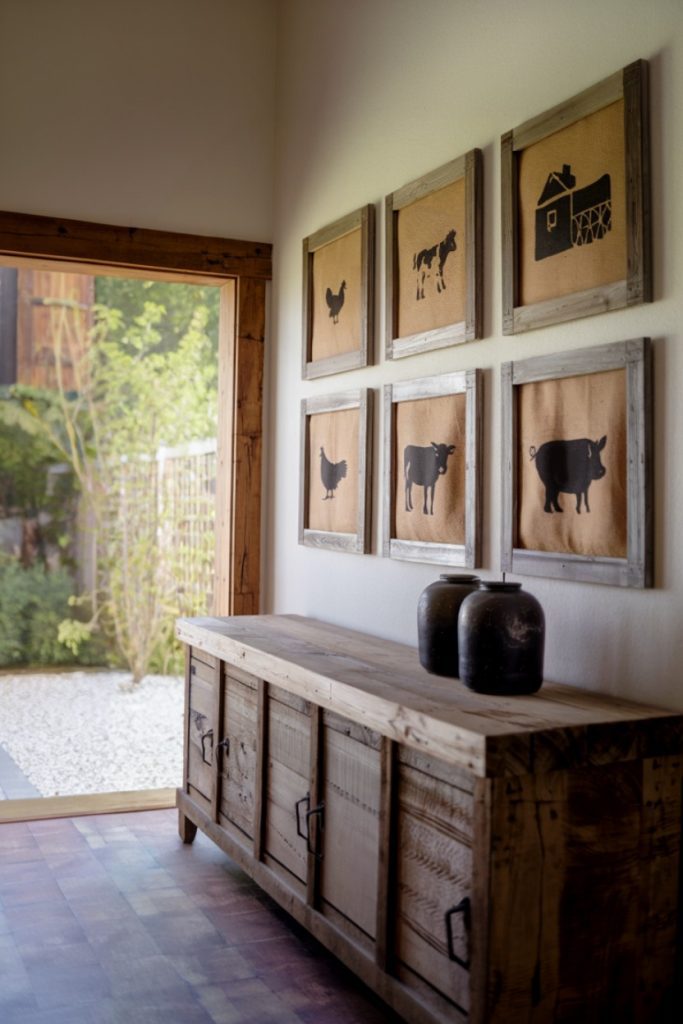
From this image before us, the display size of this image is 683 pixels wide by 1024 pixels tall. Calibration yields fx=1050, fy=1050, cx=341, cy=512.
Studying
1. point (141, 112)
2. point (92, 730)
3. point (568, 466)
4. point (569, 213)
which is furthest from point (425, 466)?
point (92, 730)

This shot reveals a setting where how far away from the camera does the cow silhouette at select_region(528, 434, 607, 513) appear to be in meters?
2.39

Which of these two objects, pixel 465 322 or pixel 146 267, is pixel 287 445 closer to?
pixel 146 267

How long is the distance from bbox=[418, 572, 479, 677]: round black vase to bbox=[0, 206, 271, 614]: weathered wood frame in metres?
1.88

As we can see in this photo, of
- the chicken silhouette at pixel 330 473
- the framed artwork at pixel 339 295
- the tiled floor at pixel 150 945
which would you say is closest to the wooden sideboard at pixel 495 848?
the tiled floor at pixel 150 945

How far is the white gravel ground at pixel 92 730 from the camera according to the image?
17.3 feet

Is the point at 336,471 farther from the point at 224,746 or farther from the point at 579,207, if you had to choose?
the point at 579,207

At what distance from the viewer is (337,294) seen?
12.3 feet

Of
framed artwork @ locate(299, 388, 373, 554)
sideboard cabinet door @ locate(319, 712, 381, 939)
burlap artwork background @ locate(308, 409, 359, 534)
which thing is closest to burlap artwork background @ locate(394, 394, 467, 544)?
framed artwork @ locate(299, 388, 373, 554)

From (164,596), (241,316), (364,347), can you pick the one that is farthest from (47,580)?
(364,347)

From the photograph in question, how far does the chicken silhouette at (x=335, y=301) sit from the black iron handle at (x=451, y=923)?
2.27m

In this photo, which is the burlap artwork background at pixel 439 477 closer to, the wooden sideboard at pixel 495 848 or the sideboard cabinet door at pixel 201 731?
the wooden sideboard at pixel 495 848

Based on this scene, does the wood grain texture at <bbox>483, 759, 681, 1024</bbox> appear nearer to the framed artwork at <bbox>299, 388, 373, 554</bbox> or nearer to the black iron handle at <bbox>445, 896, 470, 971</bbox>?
the black iron handle at <bbox>445, 896, 470, 971</bbox>

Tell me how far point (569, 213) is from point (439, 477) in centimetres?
86

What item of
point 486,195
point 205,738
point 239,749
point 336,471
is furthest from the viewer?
A: point 336,471
